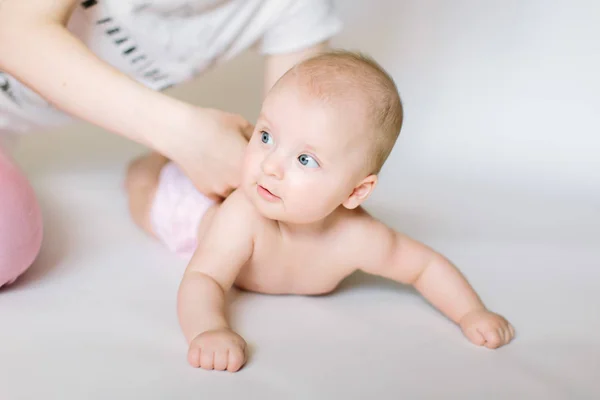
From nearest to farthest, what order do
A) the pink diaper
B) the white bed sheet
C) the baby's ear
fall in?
the white bed sheet < the baby's ear < the pink diaper

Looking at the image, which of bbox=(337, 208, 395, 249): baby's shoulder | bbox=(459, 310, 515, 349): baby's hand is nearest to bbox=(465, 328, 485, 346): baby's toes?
bbox=(459, 310, 515, 349): baby's hand

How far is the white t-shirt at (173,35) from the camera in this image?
110 centimetres

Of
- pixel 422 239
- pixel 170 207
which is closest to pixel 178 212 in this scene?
pixel 170 207

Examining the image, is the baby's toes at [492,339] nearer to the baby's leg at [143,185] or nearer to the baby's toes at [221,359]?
the baby's toes at [221,359]

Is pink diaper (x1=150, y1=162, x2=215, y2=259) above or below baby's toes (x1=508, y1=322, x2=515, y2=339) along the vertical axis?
below

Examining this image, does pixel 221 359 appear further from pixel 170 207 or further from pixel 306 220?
pixel 170 207

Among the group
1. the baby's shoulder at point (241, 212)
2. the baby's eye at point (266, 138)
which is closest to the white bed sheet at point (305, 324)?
the baby's shoulder at point (241, 212)

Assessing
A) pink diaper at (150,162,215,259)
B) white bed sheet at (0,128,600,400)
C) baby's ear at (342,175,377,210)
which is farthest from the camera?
pink diaper at (150,162,215,259)

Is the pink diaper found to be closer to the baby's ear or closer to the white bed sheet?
the white bed sheet

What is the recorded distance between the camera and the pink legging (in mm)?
912

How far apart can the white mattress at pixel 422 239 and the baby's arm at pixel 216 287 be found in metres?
0.02

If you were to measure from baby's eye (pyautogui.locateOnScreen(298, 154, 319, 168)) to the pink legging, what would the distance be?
1.11 ft

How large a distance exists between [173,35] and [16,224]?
0.38 meters

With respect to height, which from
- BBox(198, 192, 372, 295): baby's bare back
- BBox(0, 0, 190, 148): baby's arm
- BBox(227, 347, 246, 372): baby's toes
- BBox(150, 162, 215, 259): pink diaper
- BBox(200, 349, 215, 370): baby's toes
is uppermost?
BBox(0, 0, 190, 148): baby's arm
